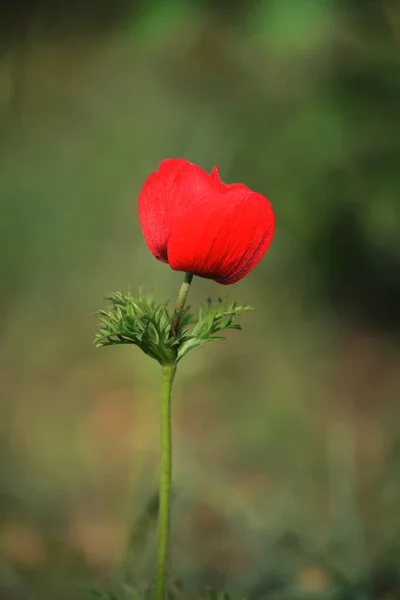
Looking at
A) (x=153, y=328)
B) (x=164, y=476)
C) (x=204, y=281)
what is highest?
(x=204, y=281)

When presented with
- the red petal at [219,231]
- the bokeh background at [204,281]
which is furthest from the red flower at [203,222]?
the bokeh background at [204,281]

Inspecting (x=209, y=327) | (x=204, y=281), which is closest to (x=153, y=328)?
(x=209, y=327)

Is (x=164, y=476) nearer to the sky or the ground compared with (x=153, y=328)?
nearer to the ground

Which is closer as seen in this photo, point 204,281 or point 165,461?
point 165,461

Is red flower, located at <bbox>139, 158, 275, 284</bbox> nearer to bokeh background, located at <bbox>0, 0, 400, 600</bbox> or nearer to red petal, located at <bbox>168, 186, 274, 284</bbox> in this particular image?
red petal, located at <bbox>168, 186, 274, 284</bbox>

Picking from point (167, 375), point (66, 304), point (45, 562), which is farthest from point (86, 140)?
point (167, 375)

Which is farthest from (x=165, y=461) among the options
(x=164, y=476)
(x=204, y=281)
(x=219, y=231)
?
(x=204, y=281)

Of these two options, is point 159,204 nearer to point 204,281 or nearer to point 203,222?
point 203,222

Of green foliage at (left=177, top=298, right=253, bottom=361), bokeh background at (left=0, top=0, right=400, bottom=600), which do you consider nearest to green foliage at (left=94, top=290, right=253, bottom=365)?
green foliage at (left=177, top=298, right=253, bottom=361)
